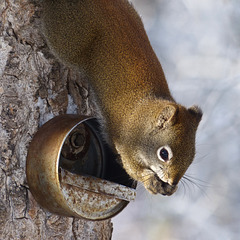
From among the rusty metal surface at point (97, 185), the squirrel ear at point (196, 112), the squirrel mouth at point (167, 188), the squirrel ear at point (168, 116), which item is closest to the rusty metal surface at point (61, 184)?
the rusty metal surface at point (97, 185)

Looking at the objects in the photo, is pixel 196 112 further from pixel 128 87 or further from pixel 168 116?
pixel 128 87

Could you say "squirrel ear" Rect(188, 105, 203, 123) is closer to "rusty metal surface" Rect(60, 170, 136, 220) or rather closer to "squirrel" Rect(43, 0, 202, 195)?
"squirrel" Rect(43, 0, 202, 195)

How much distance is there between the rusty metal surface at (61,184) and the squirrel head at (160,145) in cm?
26

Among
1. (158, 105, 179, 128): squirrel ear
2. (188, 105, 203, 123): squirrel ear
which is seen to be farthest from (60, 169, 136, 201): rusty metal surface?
(188, 105, 203, 123): squirrel ear

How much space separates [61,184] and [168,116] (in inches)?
21.6

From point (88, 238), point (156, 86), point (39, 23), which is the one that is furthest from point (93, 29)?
point (88, 238)

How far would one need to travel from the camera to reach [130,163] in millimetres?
1546

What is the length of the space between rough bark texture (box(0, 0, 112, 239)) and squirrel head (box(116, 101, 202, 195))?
280mm

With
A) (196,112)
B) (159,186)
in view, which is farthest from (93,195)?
(196,112)

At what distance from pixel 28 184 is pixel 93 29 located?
674mm

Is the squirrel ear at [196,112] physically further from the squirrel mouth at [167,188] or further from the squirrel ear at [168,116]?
the squirrel mouth at [167,188]

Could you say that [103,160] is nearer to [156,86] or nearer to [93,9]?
[156,86]

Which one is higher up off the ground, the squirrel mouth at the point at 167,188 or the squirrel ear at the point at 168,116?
the squirrel ear at the point at 168,116

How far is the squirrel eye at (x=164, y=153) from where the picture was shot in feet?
4.72
